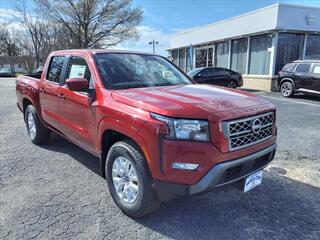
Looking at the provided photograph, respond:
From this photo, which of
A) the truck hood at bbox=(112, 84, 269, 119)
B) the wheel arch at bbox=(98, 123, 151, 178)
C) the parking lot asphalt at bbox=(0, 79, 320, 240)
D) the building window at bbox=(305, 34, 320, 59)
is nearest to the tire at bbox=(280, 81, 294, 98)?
the building window at bbox=(305, 34, 320, 59)

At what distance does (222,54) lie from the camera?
23.0 metres

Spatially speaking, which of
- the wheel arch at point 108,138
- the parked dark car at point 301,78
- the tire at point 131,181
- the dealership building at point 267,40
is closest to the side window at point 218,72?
the dealership building at point 267,40

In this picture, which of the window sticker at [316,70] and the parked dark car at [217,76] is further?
the parked dark car at [217,76]

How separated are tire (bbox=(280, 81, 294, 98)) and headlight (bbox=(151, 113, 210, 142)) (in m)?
12.6

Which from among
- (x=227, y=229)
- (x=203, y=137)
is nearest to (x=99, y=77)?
(x=203, y=137)

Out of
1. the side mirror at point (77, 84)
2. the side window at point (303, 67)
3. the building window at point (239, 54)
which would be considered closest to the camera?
the side mirror at point (77, 84)

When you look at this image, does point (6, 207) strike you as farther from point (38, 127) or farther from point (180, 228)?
point (38, 127)

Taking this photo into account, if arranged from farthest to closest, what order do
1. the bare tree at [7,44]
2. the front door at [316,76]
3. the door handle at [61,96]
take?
1. the bare tree at [7,44]
2. the front door at [316,76]
3. the door handle at [61,96]

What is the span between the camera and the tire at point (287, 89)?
1400cm

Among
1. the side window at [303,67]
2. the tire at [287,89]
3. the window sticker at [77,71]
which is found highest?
the window sticker at [77,71]

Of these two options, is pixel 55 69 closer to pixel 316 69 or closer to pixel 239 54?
pixel 316 69

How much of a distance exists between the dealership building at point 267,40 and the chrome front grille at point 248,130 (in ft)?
50.0

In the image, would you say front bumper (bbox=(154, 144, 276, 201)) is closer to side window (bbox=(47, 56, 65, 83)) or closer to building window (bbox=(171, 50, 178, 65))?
side window (bbox=(47, 56, 65, 83))

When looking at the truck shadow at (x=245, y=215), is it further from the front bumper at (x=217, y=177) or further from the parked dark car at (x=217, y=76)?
the parked dark car at (x=217, y=76)
